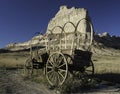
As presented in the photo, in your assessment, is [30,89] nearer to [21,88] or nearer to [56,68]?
[21,88]

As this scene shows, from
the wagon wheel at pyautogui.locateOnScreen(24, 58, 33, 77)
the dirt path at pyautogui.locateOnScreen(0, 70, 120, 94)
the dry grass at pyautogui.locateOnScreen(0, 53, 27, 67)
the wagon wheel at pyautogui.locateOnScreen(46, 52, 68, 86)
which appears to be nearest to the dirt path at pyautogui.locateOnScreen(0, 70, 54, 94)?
the dirt path at pyautogui.locateOnScreen(0, 70, 120, 94)

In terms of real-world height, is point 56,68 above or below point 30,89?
above

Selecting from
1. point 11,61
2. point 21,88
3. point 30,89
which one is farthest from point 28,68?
point 11,61

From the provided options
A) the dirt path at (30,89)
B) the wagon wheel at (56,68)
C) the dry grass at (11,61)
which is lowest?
the dirt path at (30,89)

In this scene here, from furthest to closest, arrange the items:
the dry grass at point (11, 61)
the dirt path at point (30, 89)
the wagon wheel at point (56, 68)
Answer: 1. the dry grass at point (11, 61)
2. the wagon wheel at point (56, 68)
3. the dirt path at point (30, 89)

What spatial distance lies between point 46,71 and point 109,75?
7.09 m

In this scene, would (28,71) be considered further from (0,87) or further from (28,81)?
(0,87)

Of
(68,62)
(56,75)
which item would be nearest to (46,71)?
(56,75)

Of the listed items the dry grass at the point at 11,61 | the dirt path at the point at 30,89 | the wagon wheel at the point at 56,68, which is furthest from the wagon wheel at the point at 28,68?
the dry grass at the point at 11,61

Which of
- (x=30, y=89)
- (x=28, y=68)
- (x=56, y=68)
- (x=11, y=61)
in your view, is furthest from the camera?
(x=11, y=61)

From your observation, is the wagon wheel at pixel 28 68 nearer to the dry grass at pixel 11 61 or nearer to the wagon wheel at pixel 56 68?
the wagon wheel at pixel 56 68

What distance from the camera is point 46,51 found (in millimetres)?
17016

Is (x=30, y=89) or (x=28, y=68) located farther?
(x=28, y=68)

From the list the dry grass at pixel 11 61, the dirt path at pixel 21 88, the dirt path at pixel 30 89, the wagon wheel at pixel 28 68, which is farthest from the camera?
the dry grass at pixel 11 61
